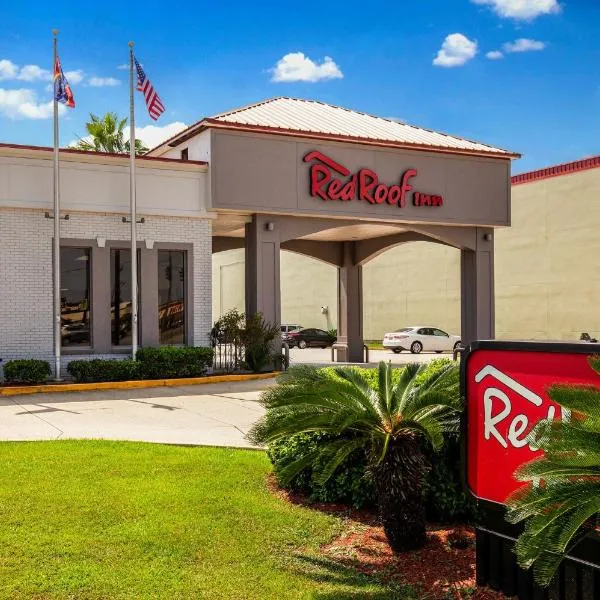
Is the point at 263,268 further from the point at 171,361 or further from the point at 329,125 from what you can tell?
the point at 329,125

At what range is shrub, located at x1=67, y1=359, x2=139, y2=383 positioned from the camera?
65.0 feet

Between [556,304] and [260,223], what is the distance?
19122mm

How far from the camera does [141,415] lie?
15.1m

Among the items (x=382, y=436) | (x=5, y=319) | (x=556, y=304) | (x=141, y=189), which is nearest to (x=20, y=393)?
(x=5, y=319)

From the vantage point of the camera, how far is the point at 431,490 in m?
7.61

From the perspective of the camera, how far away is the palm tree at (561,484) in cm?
438

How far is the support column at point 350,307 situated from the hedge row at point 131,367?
31.1 feet

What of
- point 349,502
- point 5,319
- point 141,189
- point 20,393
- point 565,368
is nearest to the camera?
point 565,368

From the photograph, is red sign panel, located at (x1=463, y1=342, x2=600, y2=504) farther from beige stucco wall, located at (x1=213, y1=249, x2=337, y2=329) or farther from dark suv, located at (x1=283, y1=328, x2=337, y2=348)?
beige stucco wall, located at (x1=213, y1=249, x2=337, y2=329)

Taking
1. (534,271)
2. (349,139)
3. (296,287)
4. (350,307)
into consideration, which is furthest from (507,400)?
(296,287)

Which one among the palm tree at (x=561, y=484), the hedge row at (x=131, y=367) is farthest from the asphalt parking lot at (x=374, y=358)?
the palm tree at (x=561, y=484)

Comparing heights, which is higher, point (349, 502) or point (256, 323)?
point (256, 323)

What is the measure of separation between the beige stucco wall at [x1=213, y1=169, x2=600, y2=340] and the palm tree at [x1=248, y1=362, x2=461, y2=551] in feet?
98.2

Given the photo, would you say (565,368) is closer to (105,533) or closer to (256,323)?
(105,533)
